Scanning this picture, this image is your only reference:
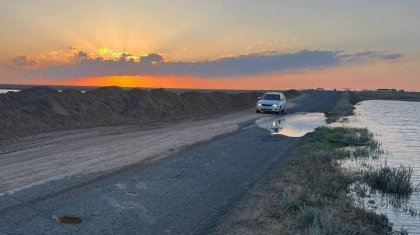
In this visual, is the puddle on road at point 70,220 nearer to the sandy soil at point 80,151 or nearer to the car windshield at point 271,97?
the sandy soil at point 80,151

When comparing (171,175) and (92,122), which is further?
(92,122)

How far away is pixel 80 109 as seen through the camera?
2769 centimetres

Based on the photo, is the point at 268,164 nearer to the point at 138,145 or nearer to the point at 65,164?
the point at 138,145

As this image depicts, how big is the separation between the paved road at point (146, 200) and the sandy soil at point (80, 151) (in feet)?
2.45

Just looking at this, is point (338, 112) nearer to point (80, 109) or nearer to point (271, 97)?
point (271, 97)

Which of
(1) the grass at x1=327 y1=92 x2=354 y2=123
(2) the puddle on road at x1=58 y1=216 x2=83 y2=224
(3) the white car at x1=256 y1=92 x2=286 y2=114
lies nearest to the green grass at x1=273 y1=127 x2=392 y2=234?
(2) the puddle on road at x1=58 y1=216 x2=83 y2=224

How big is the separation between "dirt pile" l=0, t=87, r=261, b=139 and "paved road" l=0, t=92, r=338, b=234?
393 inches

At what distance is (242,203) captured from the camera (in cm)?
1015

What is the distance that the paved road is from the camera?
7.84 metres

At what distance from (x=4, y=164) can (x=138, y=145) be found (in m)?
5.57

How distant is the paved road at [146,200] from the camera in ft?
25.7

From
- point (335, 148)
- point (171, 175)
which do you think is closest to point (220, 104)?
point (335, 148)

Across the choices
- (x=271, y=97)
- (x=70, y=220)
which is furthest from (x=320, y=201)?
(x=271, y=97)

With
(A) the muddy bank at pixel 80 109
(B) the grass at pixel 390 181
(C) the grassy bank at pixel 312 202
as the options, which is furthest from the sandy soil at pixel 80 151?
(B) the grass at pixel 390 181
